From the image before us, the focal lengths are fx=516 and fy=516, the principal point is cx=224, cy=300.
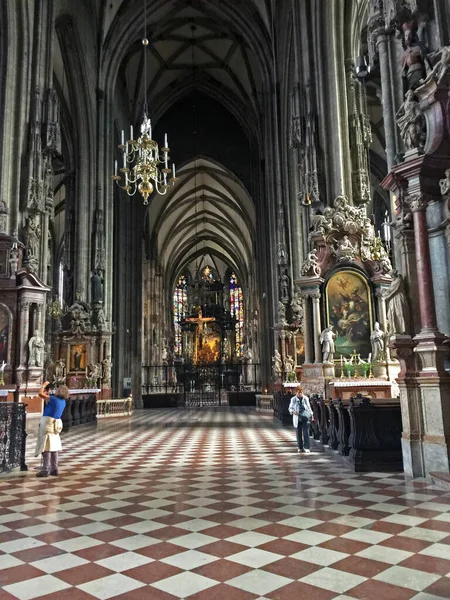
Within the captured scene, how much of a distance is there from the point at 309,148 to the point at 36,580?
1528 cm

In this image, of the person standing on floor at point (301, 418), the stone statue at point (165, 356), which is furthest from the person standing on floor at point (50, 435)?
the stone statue at point (165, 356)

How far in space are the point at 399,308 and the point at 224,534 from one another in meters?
4.24

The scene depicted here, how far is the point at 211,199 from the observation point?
4728cm

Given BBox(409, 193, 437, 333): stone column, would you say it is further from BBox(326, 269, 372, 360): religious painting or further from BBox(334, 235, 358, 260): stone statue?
BBox(334, 235, 358, 260): stone statue

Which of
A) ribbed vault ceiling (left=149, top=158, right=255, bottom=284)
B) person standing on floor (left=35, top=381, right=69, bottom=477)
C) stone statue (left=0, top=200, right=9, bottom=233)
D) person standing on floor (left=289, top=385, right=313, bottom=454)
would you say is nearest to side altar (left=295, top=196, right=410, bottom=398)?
person standing on floor (left=289, top=385, right=313, bottom=454)

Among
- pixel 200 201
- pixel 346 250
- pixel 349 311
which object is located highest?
pixel 200 201

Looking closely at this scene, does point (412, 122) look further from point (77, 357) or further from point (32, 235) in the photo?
point (77, 357)

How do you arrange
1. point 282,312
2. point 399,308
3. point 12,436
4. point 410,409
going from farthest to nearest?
1. point 282,312
2. point 12,436
3. point 399,308
4. point 410,409

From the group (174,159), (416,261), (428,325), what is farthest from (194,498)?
(174,159)

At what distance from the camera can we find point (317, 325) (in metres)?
15.1

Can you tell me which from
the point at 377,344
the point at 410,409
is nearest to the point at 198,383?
the point at 377,344

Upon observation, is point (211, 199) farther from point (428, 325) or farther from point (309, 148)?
point (428, 325)

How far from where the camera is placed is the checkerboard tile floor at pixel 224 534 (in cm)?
319

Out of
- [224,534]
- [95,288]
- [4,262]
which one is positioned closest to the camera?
[224,534]
